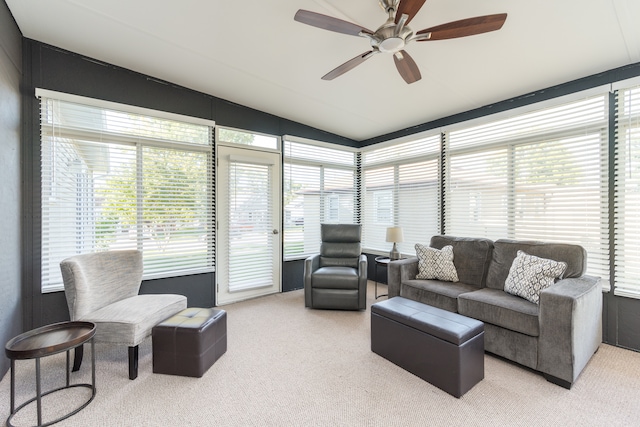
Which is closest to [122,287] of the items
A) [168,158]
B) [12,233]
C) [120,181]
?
[12,233]

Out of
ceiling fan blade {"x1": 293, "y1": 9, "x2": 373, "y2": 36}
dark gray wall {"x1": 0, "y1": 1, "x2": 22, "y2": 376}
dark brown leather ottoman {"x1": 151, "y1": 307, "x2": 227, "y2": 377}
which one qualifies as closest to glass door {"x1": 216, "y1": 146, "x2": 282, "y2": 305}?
dark brown leather ottoman {"x1": 151, "y1": 307, "x2": 227, "y2": 377}

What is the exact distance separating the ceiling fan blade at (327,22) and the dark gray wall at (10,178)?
235 cm

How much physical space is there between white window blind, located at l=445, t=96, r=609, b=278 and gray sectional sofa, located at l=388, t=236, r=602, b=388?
42 cm

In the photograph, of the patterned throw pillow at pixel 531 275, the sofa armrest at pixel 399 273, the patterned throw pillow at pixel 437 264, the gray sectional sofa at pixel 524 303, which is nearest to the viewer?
the gray sectional sofa at pixel 524 303

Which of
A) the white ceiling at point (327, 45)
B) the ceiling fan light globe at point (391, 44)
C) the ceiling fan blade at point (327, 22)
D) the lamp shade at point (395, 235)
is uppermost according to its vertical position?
the white ceiling at point (327, 45)

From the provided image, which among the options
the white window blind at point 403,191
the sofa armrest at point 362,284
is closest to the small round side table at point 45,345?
the sofa armrest at point 362,284

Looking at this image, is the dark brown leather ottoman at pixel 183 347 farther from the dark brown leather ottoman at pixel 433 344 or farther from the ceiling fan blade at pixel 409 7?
the ceiling fan blade at pixel 409 7

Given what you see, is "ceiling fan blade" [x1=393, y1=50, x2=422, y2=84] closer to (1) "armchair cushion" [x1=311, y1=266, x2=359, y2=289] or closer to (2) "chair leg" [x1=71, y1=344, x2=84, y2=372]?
(1) "armchair cushion" [x1=311, y1=266, x2=359, y2=289]

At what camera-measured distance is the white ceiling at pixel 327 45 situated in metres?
1.98

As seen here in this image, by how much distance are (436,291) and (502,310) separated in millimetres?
640

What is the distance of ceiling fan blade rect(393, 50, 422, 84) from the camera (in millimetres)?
1996

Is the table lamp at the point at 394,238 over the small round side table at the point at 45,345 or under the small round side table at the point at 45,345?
over

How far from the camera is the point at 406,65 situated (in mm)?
2096

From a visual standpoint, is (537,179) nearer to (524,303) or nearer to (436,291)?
(524,303)
